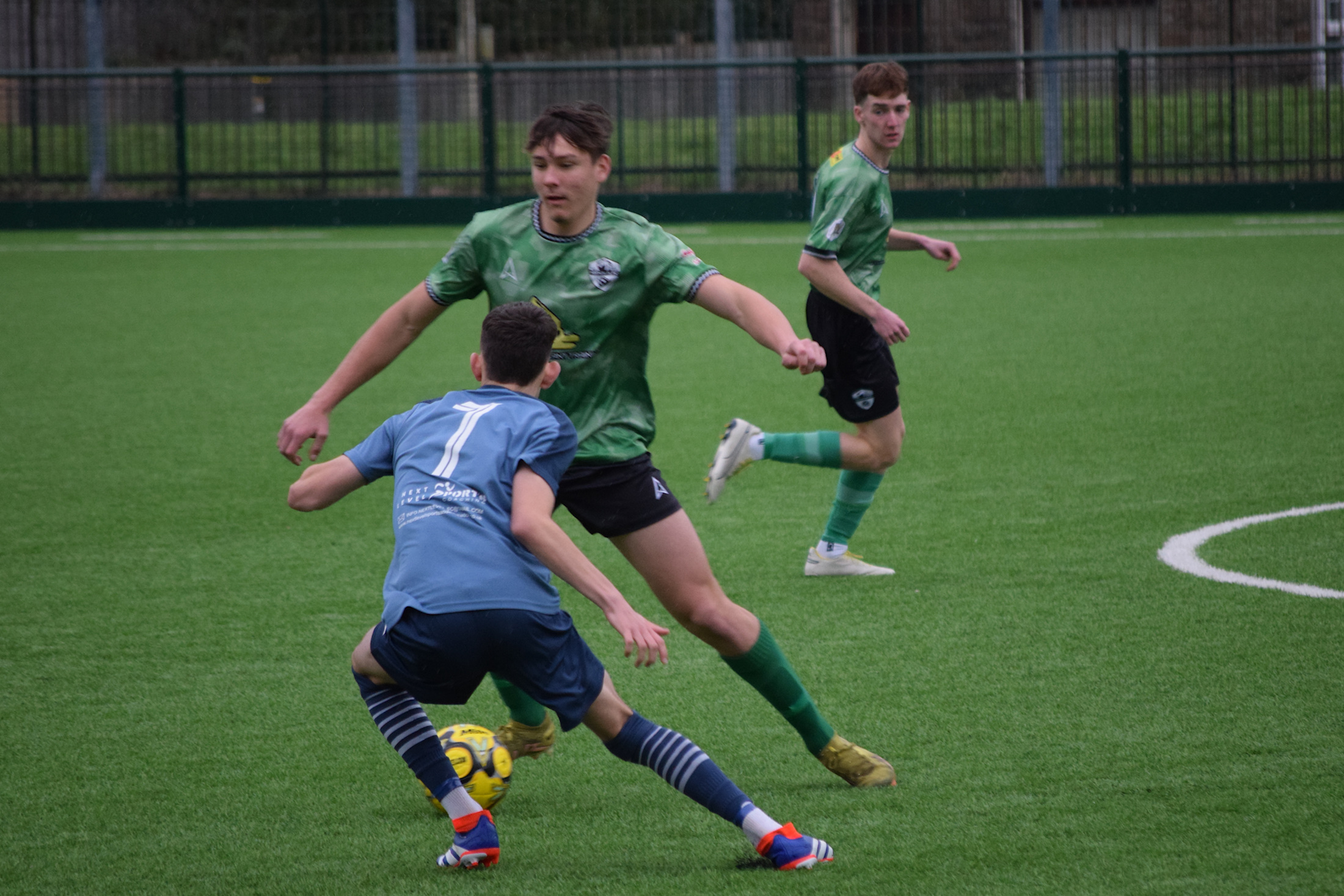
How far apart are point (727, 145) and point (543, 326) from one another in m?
18.8

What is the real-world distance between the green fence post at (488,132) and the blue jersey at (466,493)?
18.5m

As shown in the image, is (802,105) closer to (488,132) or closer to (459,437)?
(488,132)

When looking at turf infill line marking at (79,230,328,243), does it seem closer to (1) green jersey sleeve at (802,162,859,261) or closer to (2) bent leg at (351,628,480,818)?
(1) green jersey sleeve at (802,162,859,261)

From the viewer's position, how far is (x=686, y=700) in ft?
15.0

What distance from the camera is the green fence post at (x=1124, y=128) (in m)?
20.1

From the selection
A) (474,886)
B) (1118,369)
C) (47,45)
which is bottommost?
(474,886)

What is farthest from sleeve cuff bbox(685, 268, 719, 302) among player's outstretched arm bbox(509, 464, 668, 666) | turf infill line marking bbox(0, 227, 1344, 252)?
turf infill line marking bbox(0, 227, 1344, 252)

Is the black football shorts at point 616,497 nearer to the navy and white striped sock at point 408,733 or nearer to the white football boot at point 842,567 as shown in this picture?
the navy and white striped sock at point 408,733

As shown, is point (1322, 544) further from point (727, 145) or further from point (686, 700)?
point (727, 145)

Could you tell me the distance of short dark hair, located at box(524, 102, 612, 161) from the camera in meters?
3.69

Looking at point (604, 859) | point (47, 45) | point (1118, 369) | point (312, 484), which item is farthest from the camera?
point (47, 45)

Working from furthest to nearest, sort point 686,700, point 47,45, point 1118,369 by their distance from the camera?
point 47,45, point 1118,369, point 686,700

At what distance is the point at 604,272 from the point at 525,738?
54.2 inches

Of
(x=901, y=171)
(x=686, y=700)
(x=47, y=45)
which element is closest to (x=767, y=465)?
(x=686, y=700)
